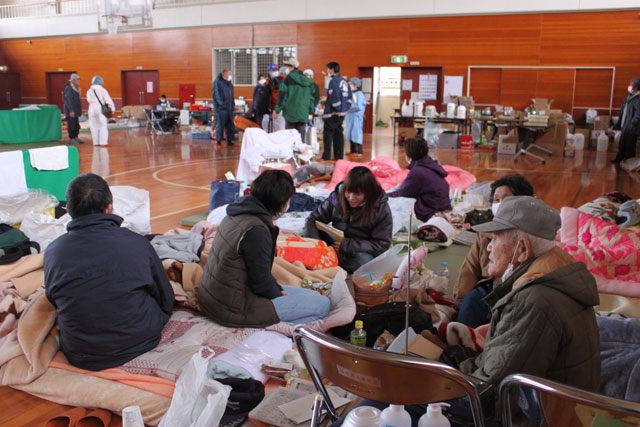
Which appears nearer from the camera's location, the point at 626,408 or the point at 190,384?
the point at 626,408

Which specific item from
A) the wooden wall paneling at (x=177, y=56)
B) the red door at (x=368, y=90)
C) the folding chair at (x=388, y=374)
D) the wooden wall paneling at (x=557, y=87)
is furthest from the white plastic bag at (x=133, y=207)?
the wooden wall paneling at (x=177, y=56)

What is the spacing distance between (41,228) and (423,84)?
40.7 ft

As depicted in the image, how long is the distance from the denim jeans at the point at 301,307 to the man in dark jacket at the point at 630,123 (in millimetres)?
8711

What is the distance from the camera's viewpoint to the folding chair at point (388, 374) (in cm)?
126

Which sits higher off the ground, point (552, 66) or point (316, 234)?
point (552, 66)

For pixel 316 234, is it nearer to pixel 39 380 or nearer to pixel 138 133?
pixel 39 380

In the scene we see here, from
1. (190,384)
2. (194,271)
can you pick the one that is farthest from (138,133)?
(190,384)

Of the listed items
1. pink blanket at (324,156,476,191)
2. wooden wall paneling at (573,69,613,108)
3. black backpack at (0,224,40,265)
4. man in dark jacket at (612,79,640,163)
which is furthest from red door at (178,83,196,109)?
black backpack at (0,224,40,265)

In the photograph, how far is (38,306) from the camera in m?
2.70

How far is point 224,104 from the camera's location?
12266 millimetres

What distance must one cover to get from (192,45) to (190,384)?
676 inches

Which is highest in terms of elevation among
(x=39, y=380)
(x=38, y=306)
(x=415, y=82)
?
(x=415, y=82)

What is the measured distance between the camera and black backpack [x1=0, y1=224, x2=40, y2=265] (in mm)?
3625

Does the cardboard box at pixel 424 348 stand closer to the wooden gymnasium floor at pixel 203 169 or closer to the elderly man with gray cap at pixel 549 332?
the elderly man with gray cap at pixel 549 332
